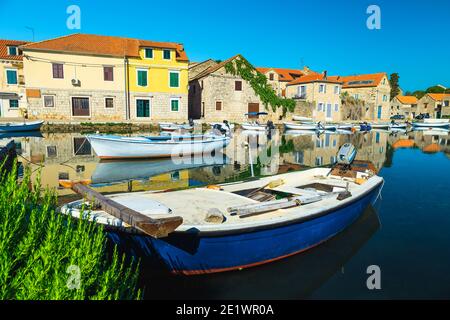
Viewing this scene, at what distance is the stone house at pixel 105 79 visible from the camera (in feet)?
104

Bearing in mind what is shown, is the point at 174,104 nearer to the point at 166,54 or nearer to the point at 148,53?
the point at 166,54

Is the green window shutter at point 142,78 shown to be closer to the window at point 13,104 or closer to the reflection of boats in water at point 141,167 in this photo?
the window at point 13,104

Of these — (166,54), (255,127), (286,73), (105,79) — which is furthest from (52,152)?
(286,73)

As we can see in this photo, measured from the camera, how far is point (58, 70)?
1258 inches

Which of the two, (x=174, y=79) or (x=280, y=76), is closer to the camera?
(x=174, y=79)

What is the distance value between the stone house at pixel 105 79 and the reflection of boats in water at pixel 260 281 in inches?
1244

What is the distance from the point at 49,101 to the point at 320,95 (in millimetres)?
38323

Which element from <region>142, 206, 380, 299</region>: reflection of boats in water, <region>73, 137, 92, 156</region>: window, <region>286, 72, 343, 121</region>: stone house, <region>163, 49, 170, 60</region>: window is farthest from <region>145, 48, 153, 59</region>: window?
<region>142, 206, 380, 299</region>: reflection of boats in water

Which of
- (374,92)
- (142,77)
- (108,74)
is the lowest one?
(142,77)

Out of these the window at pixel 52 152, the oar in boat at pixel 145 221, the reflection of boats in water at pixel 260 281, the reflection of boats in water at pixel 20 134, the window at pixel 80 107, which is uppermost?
the window at pixel 80 107

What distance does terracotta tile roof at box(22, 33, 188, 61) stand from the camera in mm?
31797

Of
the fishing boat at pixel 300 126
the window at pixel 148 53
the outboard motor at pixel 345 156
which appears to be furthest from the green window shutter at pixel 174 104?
the outboard motor at pixel 345 156

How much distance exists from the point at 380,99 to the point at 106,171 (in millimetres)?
59892

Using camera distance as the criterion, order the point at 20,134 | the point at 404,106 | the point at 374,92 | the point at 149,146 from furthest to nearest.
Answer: the point at 404,106
the point at 374,92
the point at 20,134
the point at 149,146
